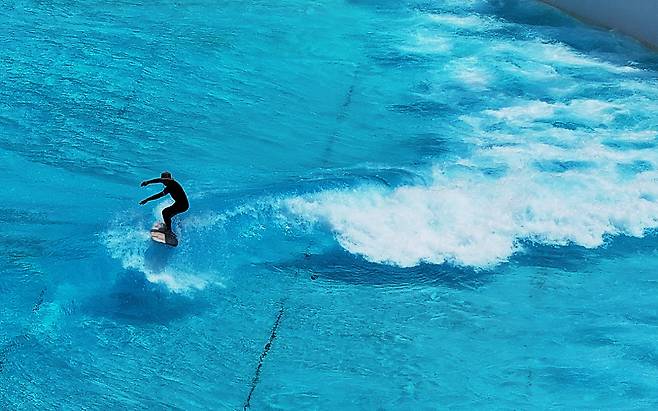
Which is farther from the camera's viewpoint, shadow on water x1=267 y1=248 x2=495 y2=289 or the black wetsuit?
shadow on water x1=267 y1=248 x2=495 y2=289

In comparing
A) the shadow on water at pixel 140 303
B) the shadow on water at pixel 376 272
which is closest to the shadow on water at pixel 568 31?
the shadow on water at pixel 376 272

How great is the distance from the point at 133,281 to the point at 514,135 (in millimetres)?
5419

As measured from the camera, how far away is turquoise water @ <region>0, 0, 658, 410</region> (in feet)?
23.3

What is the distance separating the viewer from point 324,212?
28.6 feet

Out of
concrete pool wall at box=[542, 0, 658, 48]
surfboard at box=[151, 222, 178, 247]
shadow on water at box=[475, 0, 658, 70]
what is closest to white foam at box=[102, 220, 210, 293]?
surfboard at box=[151, 222, 178, 247]

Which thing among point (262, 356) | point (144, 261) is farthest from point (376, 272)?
point (144, 261)

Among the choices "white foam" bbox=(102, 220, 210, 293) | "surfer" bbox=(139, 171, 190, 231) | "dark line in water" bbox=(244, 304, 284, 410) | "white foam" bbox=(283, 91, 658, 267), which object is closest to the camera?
"dark line in water" bbox=(244, 304, 284, 410)

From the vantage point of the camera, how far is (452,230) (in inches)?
339

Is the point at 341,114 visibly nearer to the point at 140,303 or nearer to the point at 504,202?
the point at 504,202

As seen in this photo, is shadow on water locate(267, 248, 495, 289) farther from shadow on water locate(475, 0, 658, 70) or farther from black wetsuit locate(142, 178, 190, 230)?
shadow on water locate(475, 0, 658, 70)

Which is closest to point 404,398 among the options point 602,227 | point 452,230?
point 452,230

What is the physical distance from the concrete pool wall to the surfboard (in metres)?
8.42

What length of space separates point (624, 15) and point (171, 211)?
27.7ft

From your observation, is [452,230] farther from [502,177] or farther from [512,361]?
[512,361]
